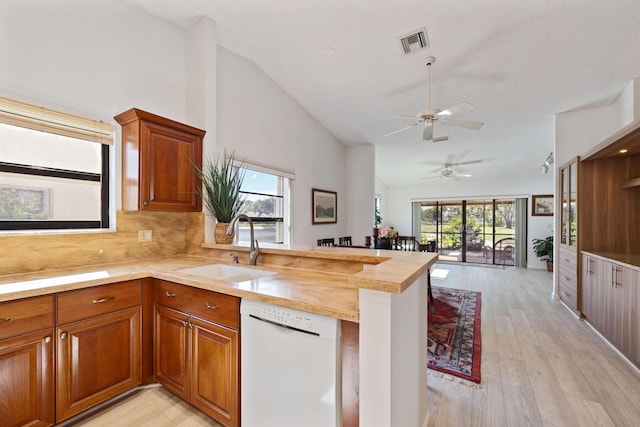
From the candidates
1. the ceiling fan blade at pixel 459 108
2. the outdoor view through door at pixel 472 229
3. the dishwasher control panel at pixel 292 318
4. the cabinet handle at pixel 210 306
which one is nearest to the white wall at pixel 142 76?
the cabinet handle at pixel 210 306

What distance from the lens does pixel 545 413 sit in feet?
5.77

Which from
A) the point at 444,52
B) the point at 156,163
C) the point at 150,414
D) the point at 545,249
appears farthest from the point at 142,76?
the point at 545,249

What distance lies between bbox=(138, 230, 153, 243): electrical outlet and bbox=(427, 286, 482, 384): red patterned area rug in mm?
2700

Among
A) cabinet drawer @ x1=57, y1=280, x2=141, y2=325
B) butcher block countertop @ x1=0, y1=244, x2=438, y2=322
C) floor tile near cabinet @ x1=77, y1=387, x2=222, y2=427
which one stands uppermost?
butcher block countertop @ x1=0, y1=244, x2=438, y2=322

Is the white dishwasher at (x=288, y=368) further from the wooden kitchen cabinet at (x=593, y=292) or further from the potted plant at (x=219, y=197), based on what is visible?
the wooden kitchen cabinet at (x=593, y=292)

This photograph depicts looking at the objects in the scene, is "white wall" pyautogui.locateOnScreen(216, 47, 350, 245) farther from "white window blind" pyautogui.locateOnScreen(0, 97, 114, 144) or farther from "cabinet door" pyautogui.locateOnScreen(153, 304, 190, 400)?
"cabinet door" pyautogui.locateOnScreen(153, 304, 190, 400)

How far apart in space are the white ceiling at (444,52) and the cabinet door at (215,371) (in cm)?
279

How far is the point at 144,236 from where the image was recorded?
2.49 meters

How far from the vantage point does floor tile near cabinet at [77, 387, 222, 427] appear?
169cm

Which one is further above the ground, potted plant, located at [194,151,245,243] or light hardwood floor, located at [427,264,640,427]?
potted plant, located at [194,151,245,243]

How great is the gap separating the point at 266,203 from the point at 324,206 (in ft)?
4.57

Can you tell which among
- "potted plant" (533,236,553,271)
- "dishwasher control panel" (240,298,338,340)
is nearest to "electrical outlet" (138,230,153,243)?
"dishwasher control panel" (240,298,338,340)

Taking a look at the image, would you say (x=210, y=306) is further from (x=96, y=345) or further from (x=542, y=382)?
(x=542, y=382)

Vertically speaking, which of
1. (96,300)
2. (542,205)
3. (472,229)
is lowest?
(96,300)
